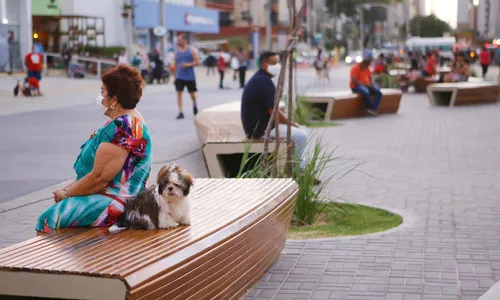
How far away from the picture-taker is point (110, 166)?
5164 millimetres

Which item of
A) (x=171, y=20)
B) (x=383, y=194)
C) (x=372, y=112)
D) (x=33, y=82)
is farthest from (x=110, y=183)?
(x=171, y=20)

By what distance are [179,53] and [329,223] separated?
12044mm

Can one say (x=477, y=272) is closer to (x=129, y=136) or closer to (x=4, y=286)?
(x=129, y=136)

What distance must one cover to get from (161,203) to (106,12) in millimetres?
55424

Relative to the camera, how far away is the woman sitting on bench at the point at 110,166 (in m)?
5.15

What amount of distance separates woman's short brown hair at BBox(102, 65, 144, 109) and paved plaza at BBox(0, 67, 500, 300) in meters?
1.43

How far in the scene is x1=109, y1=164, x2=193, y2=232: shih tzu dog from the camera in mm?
4965

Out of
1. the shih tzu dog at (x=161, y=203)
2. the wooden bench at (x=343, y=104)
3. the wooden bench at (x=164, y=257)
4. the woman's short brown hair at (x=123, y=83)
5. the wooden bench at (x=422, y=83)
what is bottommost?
the wooden bench at (x=422, y=83)

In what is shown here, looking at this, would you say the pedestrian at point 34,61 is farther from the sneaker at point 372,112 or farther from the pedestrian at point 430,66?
the pedestrian at point 430,66

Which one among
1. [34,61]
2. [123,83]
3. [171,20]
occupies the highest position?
[171,20]

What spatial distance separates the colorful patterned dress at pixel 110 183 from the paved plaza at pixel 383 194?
1090 millimetres

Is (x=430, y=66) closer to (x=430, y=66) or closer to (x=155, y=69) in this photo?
(x=430, y=66)

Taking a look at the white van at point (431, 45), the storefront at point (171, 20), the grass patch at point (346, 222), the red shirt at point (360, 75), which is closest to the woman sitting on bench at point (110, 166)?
the grass patch at point (346, 222)

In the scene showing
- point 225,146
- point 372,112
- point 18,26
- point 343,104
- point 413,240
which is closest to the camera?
point 413,240
